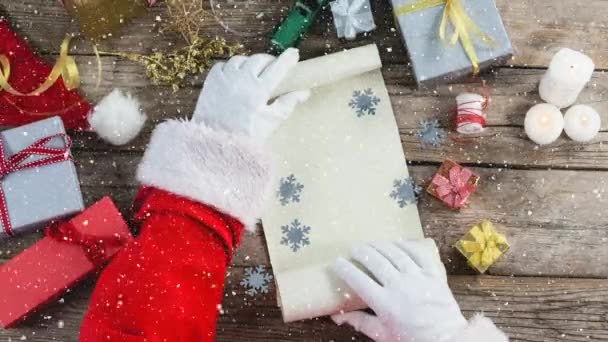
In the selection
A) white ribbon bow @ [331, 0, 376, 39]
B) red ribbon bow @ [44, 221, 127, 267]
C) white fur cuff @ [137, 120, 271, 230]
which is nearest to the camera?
white fur cuff @ [137, 120, 271, 230]

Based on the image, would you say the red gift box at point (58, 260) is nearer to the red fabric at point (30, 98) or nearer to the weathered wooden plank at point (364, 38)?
the red fabric at point (30, 98)

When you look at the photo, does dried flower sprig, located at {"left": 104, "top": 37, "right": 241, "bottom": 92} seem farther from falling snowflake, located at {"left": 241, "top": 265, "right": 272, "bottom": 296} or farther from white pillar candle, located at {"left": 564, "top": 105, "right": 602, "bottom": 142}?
white pillar candle, located at {"left": 564, "top": 105, "right": 602, "bottom": 142}

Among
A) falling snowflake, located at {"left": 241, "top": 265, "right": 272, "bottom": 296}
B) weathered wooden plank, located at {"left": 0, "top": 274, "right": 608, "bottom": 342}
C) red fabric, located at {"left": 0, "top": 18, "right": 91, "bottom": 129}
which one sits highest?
red fabric, located at {"left": 0, "top": 18, "right": 91, "bottom": 129}

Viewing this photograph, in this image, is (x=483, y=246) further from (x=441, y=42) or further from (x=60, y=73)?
(x=60, y=73)

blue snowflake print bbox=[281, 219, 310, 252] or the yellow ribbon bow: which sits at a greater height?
blue snowflake print bbox=[281, 219, 310, 252]

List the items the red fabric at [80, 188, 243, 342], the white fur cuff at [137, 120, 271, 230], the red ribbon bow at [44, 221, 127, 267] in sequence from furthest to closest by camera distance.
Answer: the red ribbon bow at [44, 221, 127, 267]
the white fur cuff at [137, 120, 271, 230]
the red fabric at [80, 188, 243, 342]

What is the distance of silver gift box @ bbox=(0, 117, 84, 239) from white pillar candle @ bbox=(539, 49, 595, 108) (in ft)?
2.87

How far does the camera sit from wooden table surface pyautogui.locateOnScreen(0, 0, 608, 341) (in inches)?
56.6

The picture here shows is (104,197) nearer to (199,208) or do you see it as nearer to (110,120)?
(110,120)

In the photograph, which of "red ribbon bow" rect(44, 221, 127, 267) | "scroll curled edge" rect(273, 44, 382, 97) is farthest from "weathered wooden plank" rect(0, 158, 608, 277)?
"scroll curled edge" rect(273, 44, 382, 97)

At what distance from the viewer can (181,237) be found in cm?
120

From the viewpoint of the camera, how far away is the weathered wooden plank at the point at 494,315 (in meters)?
1.43

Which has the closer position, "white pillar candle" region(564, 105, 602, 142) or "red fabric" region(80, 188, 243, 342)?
"red fabric" region(80, 188, 243, 342)

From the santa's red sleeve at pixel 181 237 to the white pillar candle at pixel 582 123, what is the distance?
0.59m
